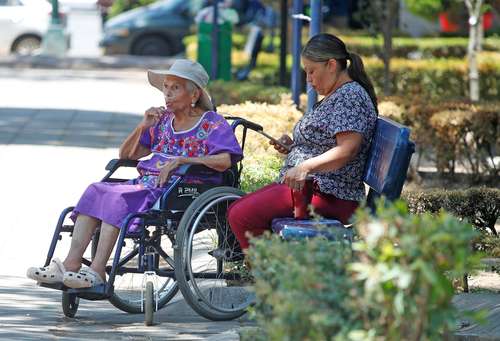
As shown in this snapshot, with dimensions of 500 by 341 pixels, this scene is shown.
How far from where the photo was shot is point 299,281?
375 cm

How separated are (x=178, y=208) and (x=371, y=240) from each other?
275cm

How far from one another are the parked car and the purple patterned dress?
2100 cm

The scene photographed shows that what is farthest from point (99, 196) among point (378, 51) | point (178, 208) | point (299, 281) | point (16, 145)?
point (378, 51)

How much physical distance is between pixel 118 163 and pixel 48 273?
82cm

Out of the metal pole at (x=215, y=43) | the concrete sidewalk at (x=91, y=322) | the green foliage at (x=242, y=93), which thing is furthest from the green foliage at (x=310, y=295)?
the metal pole at (x=215, y=43)

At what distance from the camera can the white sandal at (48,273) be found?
6.11 m

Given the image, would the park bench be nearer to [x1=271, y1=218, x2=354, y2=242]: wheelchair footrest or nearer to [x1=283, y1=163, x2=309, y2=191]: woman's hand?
[x1=271, y1=218, x2=354, y2=242]: wheelchair footrest

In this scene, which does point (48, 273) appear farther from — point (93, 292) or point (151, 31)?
point (151, 31)

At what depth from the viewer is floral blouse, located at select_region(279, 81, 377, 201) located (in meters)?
6.08

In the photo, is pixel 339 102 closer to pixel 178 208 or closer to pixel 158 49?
pixel 178 208

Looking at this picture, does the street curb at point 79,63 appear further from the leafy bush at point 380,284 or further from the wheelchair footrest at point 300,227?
the leafy bush at point 380,284

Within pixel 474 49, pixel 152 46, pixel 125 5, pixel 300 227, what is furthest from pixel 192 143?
pixel 125 5

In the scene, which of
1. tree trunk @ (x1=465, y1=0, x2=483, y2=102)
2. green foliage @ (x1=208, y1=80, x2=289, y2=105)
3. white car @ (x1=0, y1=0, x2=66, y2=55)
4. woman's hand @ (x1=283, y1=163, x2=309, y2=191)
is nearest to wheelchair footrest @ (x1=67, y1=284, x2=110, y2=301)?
woman's hand @ (x1=283, y1=163, x2=309, y2=191)

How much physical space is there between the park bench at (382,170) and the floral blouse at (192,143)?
556mm
